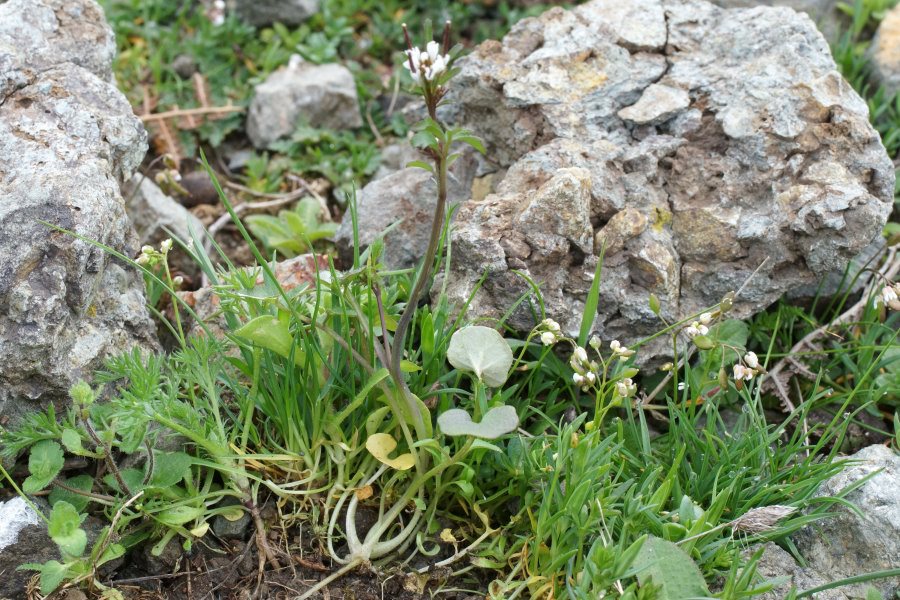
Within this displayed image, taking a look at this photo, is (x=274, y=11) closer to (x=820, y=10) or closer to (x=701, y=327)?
(x=820, y=10)

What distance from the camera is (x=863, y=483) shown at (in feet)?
8.49

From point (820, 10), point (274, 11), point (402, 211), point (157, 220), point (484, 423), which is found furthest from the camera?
point (274, 11)

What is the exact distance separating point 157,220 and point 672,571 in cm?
256

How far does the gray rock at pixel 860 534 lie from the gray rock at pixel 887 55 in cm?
230

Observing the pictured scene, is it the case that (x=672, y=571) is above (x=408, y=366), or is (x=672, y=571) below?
below

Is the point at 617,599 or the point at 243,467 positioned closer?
the point at 617,599

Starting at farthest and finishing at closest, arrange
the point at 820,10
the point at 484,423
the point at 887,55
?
the point at 820,10 → the point at 887,55 → the point at 484,423

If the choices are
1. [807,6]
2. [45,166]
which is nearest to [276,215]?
[45,166]

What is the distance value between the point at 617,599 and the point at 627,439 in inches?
24.9

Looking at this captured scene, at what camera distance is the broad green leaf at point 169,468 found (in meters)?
2.46

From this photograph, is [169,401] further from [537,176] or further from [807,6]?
[807,6]

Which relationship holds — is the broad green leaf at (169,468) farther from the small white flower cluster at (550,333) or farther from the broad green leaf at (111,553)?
the small white flower cluster at (550,333)

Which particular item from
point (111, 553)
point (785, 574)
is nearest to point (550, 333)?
point (785, 574)

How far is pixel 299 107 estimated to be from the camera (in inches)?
171
